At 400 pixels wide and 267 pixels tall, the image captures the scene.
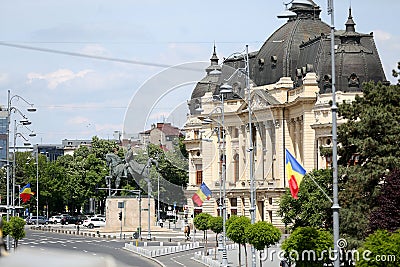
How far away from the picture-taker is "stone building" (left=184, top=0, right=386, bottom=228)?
81.5m

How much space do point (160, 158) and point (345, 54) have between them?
5162 centimetres

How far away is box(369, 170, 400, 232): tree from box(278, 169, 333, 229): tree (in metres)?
11.7

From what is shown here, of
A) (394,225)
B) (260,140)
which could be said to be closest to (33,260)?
(394,225)

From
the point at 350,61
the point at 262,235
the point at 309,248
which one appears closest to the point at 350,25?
the point at 350,61

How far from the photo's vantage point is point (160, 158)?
12794 cm

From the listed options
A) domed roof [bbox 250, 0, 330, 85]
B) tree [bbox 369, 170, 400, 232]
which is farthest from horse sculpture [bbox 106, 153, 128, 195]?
tree [bbox 369, 170, 400, 232]

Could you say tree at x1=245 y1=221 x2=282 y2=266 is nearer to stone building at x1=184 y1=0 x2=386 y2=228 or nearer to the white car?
stone building at x1=184 y1=0 x2=386 y2=228

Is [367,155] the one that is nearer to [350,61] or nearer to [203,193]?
[203,193]

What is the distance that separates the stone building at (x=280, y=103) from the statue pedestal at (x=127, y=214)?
35.7 ft

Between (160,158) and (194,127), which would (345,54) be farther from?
(160,158)

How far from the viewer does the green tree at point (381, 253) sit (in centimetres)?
2325

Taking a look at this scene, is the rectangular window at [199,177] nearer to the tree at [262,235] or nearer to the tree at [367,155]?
the tree at [367,155]

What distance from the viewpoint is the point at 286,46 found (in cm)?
9462

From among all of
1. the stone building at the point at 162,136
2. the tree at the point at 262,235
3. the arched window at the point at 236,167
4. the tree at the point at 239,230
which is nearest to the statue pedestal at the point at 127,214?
the arched window at the point at 236,167
